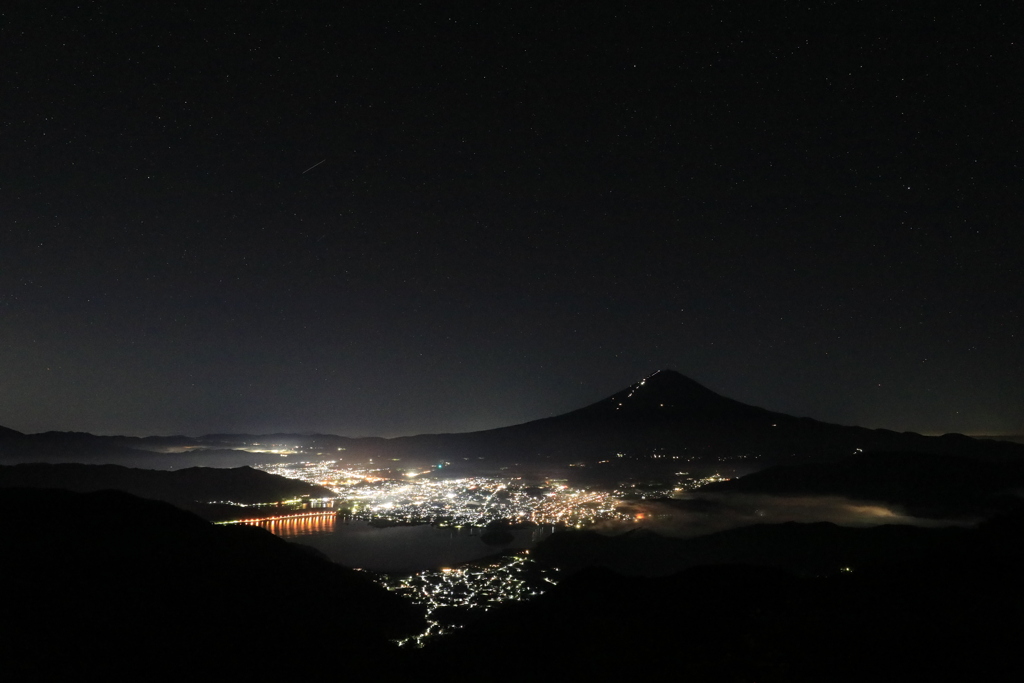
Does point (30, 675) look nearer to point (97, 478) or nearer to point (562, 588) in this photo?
point (562, 588)

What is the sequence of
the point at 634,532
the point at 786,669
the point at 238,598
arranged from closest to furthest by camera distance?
the point at 786,669, the point at 238,598, the point at 634,532

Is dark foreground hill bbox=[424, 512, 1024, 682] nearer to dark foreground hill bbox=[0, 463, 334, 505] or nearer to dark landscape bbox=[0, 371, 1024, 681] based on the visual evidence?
dark landscape bbox=[0, 371, 1024, 681]

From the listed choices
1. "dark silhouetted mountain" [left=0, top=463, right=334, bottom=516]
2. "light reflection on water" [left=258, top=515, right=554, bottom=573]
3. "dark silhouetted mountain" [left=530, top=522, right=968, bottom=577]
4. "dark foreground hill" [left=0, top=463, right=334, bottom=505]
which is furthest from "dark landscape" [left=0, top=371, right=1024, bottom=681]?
"dark foreground hill" [left=0, top=463, right=334, bottom=505]

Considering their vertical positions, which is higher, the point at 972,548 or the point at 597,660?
the point at 972,548

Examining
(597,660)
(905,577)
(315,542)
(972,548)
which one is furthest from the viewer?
(315,542)

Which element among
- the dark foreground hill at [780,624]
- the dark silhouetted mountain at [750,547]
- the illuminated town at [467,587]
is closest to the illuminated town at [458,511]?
the illuminated town at [467,587]

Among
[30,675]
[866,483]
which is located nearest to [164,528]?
[30,675]

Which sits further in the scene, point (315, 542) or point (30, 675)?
point (315, 542)
